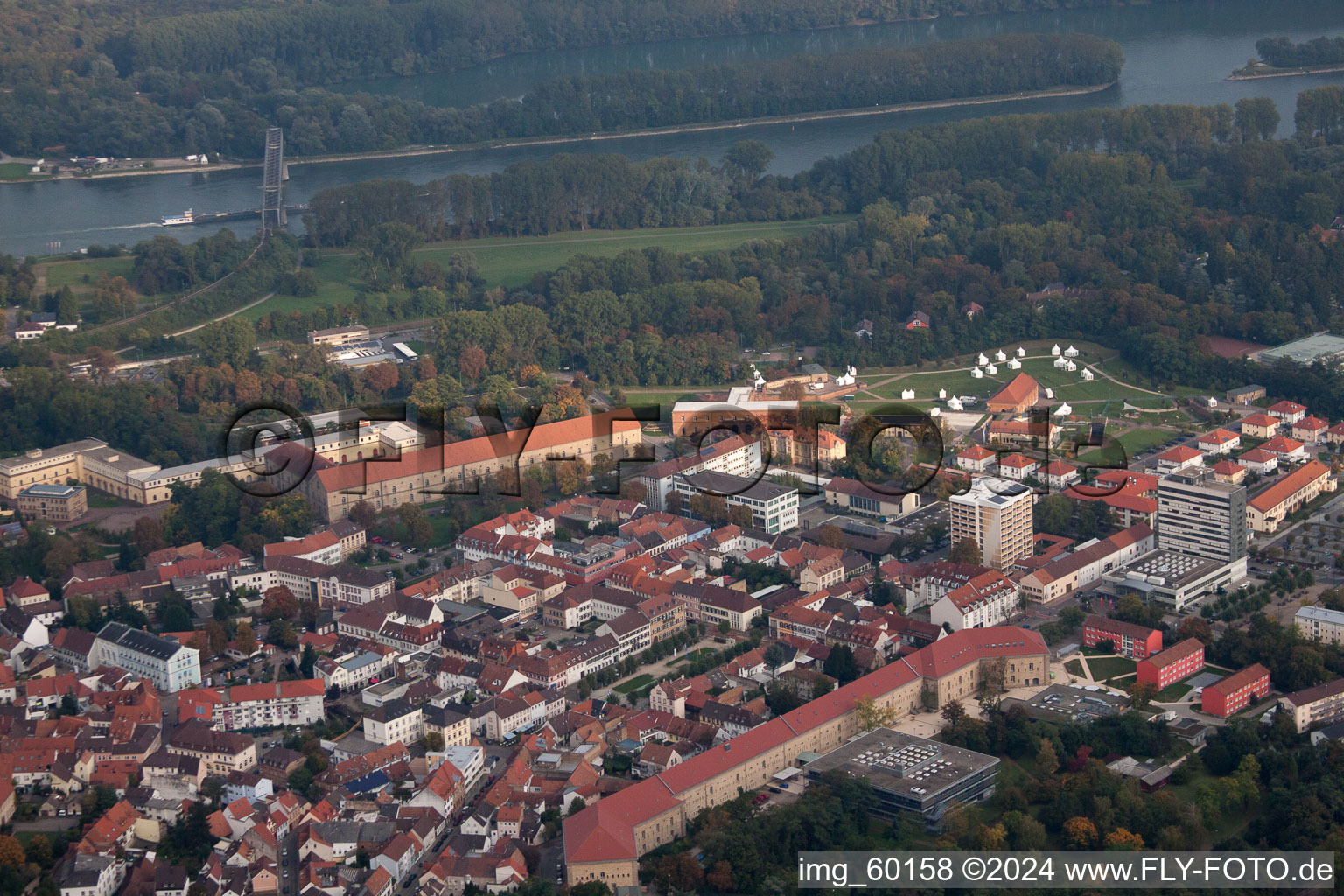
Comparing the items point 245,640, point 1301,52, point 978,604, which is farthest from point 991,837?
point 1301,52

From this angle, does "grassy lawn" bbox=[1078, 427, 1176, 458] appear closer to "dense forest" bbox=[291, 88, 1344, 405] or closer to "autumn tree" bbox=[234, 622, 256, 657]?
"dense forest" bbox=[291, 88, 1344, 405]

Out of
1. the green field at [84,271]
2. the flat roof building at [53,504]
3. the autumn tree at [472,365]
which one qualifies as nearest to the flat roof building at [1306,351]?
the autumn tree at [472,365]

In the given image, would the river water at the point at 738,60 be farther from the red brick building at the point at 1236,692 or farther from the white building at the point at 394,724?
the red brick building at the point at 1236,692

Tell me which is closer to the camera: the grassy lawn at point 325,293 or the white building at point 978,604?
the white building at point 978,604

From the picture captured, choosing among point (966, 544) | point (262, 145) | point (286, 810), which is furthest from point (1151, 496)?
point (262, 145)

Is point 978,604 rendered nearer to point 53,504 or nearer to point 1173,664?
point 1173,664

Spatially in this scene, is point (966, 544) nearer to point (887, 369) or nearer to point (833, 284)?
point (887, 369)

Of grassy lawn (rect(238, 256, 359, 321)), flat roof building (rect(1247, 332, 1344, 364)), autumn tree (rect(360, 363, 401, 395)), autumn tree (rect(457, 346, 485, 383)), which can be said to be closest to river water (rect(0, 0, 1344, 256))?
grassy lawn (rect(238, 256, 359, 321))
